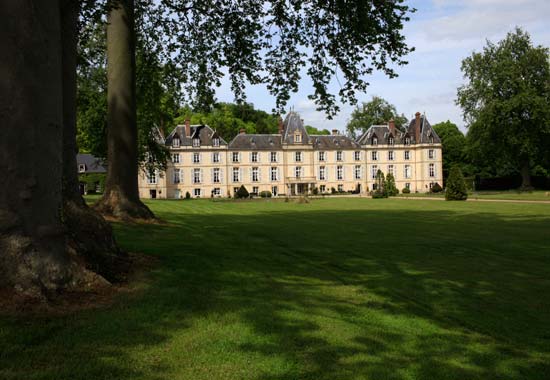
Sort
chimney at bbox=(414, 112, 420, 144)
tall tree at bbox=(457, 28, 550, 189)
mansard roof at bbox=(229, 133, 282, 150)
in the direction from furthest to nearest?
chimney at bbox=(414, 112, 420, 144)
mansard roof at bbox=(229, 133, 282, 150)
tall tree at bbox=(457, 28, 550, 189)

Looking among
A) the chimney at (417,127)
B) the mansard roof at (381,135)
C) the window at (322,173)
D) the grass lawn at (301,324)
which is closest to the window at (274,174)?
the window at (322,173)

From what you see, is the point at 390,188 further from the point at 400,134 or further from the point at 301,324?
the point at 301,324

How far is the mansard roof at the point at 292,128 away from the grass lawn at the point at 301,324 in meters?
52.4

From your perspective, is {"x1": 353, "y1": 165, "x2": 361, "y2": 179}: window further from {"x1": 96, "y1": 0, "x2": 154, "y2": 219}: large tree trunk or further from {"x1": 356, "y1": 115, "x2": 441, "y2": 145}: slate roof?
{"x1": 96, "y1": 0, "x2": 154, "y2": 219}: large tree trunk

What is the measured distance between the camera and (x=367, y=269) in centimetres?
790

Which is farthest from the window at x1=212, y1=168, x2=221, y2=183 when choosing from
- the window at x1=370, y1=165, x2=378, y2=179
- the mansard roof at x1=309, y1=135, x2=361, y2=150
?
the window at x1=370, y1=165, x2=378, y2=179

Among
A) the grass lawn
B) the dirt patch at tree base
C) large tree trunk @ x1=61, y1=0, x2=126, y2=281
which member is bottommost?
the grass lawn

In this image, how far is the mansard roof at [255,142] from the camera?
59.3 m

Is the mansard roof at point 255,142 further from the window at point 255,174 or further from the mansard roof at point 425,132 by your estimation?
the mansard roof at point 425,132

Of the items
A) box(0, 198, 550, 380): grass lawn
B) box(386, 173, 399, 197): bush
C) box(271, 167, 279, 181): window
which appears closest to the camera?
box(0, 198, 550, 380): grass lawn

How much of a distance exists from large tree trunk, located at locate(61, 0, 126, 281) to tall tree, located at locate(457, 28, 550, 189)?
146 feet

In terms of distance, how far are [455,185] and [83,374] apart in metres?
34.4

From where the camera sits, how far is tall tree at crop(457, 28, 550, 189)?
4369cm

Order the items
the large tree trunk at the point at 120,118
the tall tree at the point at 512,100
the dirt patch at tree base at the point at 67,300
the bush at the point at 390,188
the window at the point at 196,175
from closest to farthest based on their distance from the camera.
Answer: the dirt patch at tree base at the point at 67,300, the large tree trunk at the point at 120,118, the tall tree at the point at 512,100, the bush at the point at 390,188, the window at the point at 196,175
